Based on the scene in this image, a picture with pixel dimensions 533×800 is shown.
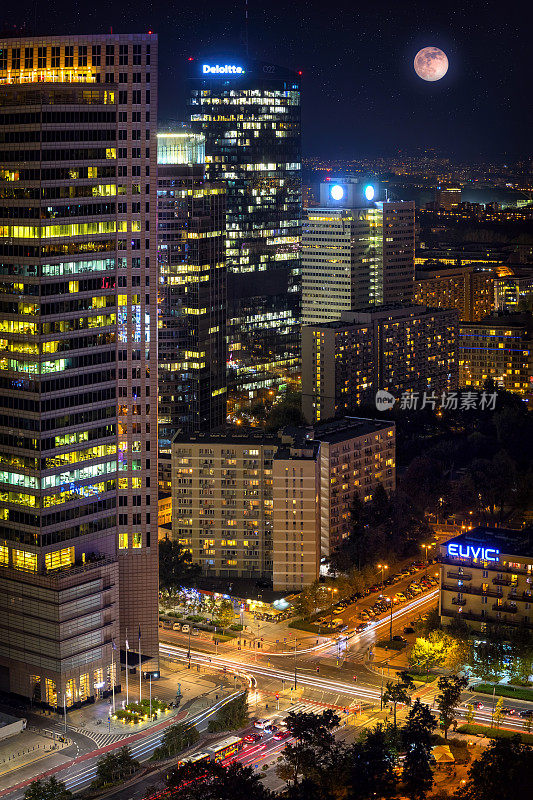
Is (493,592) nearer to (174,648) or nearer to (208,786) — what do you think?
(174,648)

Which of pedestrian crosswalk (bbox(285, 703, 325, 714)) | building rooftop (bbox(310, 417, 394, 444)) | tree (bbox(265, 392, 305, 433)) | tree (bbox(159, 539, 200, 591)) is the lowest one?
pedestrian crosswalk (bbox(285, 703, 325, 714))

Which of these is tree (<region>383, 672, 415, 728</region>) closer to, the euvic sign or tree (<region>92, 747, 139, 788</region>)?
the euvic sign

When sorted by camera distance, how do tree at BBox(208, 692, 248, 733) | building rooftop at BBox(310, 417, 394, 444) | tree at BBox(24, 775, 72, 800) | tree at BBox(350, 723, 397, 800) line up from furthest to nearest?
building rooftop at BBox(310, 417, 394, 444) < tree at BBox(208, 692, 248, 733) < tree at BBox(350, 723, 397, 800) < tree at BBox(24, 775, 72, 800)

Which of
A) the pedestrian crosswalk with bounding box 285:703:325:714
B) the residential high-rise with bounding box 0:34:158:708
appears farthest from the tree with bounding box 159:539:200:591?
the pedestrian crosswalk with bounding box 285:703:325:714

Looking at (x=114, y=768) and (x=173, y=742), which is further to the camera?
(x=173, y=742)

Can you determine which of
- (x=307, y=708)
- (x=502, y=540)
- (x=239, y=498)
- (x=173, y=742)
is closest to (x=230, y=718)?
(x=173, y=742)

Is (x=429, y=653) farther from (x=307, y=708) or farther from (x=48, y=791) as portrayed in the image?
(x=48, y=791)

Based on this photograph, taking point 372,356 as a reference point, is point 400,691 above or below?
below
